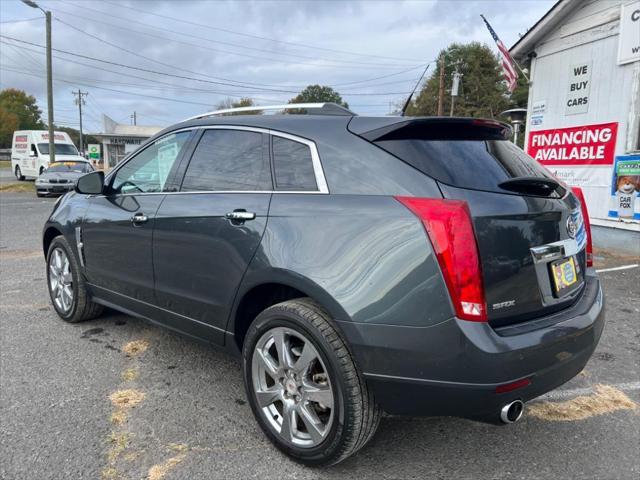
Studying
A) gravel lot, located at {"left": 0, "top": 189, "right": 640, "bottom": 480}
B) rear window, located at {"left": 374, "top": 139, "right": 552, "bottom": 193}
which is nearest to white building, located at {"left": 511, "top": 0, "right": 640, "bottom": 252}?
gravel lot, located at {"left": 0, "top": 189, "right": 640, "bottom": 480}

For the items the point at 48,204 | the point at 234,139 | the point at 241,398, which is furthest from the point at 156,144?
the point at 48,204

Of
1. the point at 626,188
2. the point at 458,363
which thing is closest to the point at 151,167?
the point at 458,363

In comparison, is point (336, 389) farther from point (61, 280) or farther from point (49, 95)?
point (49, 95)

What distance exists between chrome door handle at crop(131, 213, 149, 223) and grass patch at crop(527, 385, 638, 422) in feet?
8.97

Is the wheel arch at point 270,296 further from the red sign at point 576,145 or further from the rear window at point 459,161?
the red sign at point 576,145

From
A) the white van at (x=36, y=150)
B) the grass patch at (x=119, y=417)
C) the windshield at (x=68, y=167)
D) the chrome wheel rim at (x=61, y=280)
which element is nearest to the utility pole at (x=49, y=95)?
the white van at (x=36, y=150)

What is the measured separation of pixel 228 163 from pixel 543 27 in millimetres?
9395

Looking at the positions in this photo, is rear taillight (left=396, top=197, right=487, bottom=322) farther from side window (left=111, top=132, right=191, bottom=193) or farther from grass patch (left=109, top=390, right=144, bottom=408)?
grass patch (left=109, top=390, right=144, bottom=408)

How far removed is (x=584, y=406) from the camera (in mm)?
3203

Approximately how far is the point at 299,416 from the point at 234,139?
162cm

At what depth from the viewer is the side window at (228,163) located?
9.26ft

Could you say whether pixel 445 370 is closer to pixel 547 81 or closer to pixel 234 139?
pixel 234 139

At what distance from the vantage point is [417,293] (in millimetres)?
2078

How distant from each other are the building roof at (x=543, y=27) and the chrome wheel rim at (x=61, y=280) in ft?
31.1
